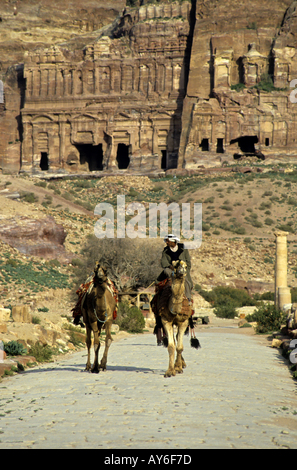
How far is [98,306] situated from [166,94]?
222ft

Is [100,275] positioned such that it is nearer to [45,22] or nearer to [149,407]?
[149,407]

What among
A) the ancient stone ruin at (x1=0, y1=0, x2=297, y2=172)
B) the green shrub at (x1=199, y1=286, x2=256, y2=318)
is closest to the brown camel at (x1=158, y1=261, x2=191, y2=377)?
the green shrub at (x1=199, y1=286, x2=256, y2=318)

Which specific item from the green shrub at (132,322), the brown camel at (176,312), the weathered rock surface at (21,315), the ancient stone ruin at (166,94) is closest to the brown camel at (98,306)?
the brown camel at (176,312)

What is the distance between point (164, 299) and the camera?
11.5 meters

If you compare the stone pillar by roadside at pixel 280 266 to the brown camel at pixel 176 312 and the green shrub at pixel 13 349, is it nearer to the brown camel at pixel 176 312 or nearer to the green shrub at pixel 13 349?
the green shrub at pixel 13 349

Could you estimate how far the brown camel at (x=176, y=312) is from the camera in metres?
10.8

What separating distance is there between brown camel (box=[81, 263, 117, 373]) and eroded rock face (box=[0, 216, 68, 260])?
26472 mm

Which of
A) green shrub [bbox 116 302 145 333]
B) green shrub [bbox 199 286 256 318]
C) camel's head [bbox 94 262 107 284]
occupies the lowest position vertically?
green shrub [bbox 199 286 256 318]

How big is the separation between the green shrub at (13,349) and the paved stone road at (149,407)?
103 centimetres

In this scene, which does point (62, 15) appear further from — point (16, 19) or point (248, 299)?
point (248, 299)

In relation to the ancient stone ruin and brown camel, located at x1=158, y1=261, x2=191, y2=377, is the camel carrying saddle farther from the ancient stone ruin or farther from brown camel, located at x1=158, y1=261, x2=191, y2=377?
the ancient stone ruin

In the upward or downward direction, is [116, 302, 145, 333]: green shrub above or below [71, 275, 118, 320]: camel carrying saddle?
below

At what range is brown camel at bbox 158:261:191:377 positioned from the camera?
35.6ft
